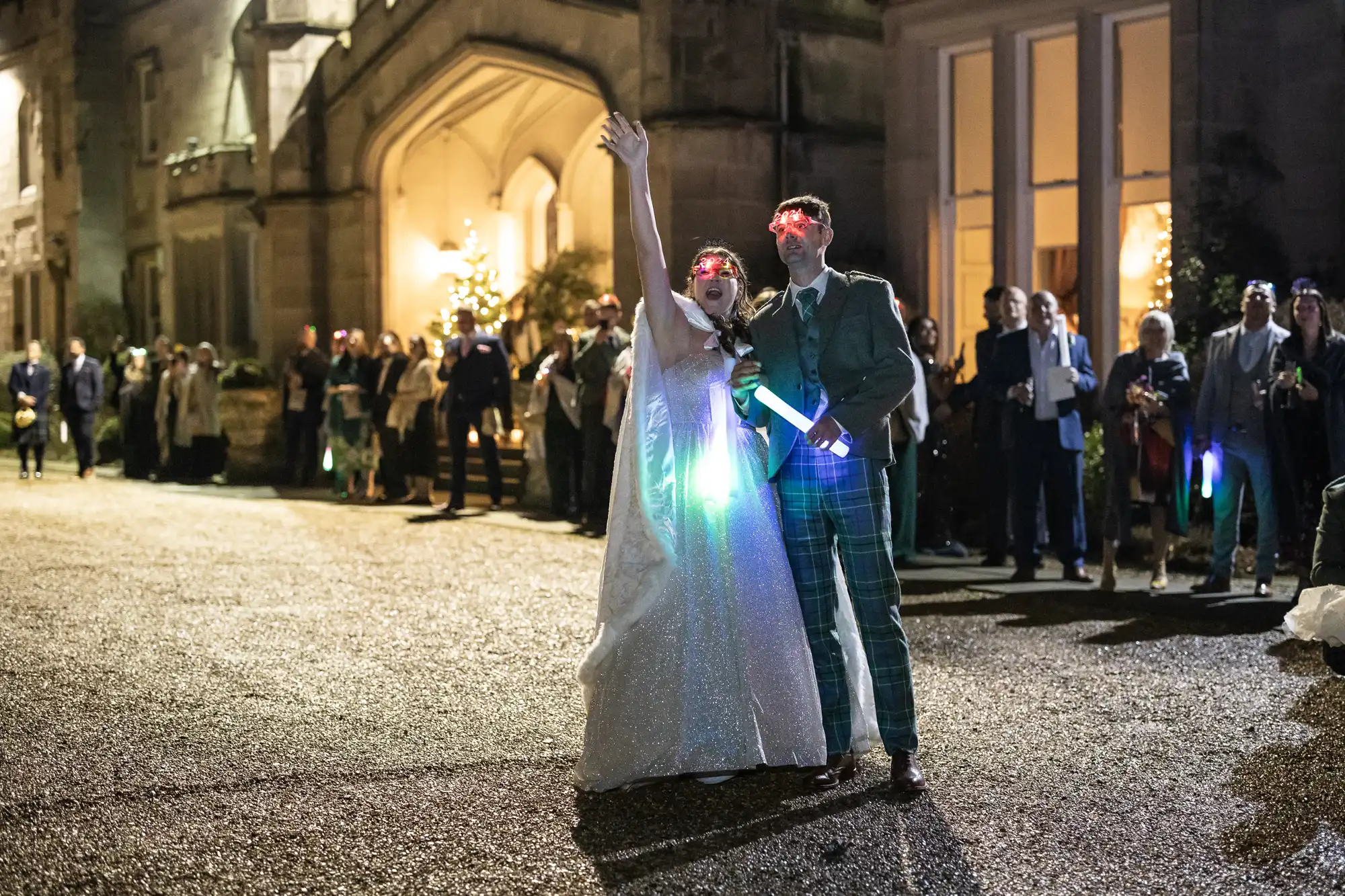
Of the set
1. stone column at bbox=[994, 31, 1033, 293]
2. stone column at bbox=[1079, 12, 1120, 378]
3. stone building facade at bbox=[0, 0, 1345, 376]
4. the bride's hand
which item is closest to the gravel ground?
the bride's hand

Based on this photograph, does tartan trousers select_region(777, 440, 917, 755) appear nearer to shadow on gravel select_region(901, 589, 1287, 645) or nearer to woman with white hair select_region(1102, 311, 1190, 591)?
shadow on gravel select_region(901, 589, 1287, 645)

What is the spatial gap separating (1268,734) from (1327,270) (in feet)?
29.3

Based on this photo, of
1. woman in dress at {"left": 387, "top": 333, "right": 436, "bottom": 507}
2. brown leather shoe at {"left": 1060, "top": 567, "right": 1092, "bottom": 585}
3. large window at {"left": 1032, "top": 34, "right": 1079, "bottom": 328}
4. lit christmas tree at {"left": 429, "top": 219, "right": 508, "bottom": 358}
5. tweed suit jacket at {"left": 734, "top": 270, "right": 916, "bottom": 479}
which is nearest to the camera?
tweed suit jacket at {"left": 734, "top": 270, "right": 916, "bottom": 479}

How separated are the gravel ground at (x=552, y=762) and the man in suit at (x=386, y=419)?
7814 mm

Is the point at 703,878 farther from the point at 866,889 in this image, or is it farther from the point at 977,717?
the point at 977,717

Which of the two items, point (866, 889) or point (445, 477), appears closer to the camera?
point (866, 889)

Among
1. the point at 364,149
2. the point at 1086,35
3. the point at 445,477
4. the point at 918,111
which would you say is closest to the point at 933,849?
the point at 1086,35

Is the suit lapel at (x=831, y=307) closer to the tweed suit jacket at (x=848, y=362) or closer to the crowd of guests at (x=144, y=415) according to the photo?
the tweed suit jacket at (x=848, y=362)

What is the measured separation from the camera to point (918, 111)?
1698 cm

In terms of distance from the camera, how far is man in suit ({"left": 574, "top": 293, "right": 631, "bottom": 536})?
14.8 m

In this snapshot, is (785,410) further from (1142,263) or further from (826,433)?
(1142,263)

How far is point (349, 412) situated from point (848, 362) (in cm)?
1361

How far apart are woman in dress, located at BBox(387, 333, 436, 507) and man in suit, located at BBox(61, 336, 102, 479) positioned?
22.6ft

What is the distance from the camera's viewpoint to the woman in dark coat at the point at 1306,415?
944 centimetres
